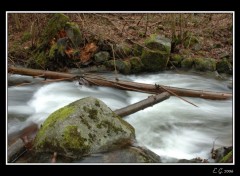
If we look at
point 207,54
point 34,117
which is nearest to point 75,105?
point 34,117

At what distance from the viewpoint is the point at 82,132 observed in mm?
4516

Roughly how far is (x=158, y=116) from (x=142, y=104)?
1.44ft

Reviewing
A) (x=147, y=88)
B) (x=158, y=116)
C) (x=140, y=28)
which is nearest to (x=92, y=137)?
(x=158, y=116)

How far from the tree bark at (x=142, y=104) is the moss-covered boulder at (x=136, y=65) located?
379 centimetres

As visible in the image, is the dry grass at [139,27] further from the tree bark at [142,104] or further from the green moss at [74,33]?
the tree bark at [142,104]

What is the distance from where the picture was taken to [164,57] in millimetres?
10930

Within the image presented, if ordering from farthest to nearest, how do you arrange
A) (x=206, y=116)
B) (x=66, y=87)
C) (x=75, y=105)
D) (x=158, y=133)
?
(x=66, y=87) → (x=206, y=116) → (x=158, y=133) → (x=75, y=105)

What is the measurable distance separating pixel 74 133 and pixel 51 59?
637 cm

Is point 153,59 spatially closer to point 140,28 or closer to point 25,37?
point 140,28

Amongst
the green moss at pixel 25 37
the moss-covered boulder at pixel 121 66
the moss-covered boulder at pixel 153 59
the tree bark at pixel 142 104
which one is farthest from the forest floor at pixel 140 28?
the tree bark at pixel 142 104

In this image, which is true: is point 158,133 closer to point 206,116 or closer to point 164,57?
point 206,116

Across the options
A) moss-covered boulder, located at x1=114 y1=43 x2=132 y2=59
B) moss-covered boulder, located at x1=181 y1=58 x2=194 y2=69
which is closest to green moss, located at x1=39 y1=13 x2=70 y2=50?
moss-covered boulder, located at x1=114 y1=43 x2=132 y2=59

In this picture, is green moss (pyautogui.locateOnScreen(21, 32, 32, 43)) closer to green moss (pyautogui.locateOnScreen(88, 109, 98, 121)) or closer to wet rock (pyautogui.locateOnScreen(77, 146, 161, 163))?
green moss (pyautogui.locateOnScreen(88, 109, 98, 121))

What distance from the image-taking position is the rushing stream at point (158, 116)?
18.1 ft
